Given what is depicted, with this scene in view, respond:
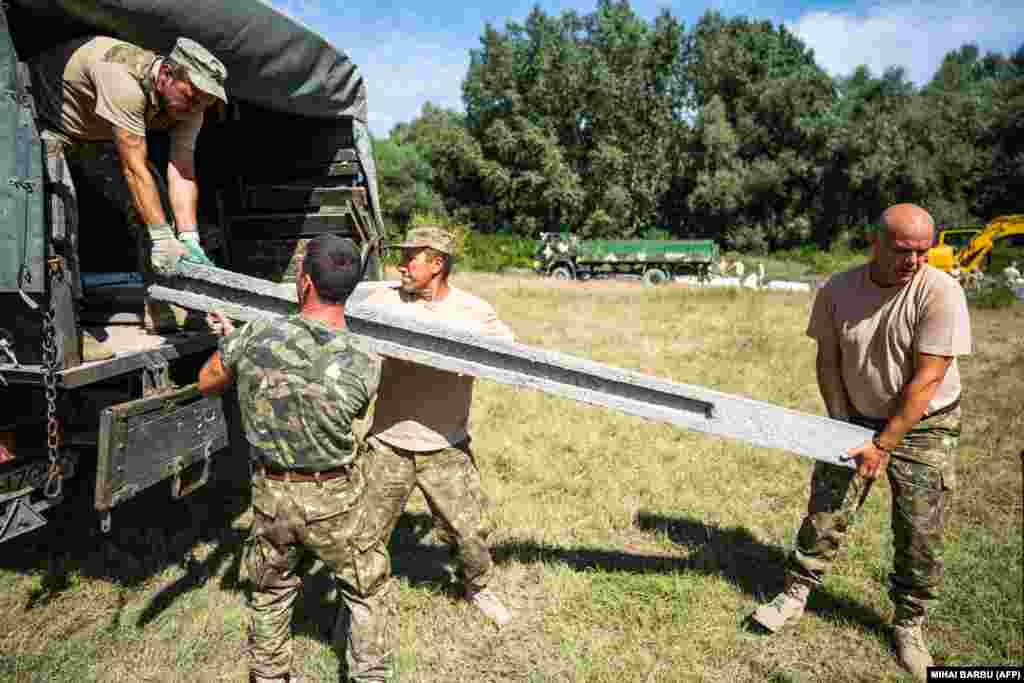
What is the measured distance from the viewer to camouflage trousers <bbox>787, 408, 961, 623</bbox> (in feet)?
9.13

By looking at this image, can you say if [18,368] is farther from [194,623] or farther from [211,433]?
[194,623]

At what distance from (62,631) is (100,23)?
273 cm

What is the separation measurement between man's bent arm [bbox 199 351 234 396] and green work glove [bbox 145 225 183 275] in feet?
1.78

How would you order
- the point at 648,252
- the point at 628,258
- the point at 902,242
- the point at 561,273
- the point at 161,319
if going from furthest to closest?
the point at 561,273 < the point at 628,258 < the point at 648,252 < the point at 161,319 < the point at 902,242

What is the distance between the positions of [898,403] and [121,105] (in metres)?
3.52

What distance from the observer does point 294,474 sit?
7.48 feet

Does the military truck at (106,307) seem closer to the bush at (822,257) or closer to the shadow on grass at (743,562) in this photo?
the shadow on grass at (743,562)

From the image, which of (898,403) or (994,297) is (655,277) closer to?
(994,297)

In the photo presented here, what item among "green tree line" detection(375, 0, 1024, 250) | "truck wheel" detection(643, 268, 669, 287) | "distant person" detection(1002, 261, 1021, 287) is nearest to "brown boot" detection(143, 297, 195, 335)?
"distant person" detection(1002, 261, 1021, 287)

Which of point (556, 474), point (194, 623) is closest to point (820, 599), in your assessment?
point (556, 474)

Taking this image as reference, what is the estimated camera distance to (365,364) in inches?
89.1

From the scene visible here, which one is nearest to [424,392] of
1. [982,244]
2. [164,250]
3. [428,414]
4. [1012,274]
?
[428,414]

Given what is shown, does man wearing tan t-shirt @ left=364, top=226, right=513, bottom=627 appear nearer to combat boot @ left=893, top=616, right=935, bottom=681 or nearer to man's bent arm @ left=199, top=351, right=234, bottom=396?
man's bent arm @ left=199, top=351, right=234, bottom=396

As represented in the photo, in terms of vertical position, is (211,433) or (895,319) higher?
(895,319)
